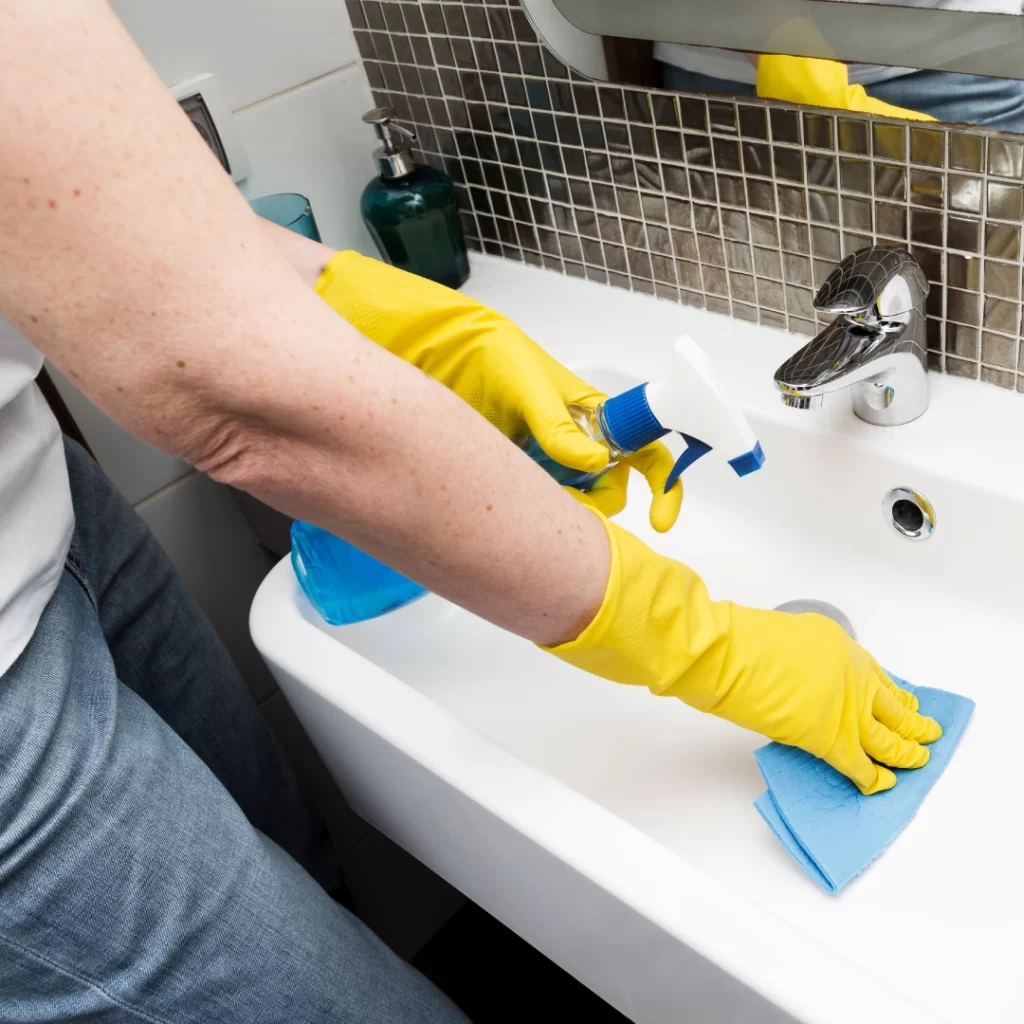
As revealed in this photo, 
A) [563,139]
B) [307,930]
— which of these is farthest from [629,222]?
[307,930]

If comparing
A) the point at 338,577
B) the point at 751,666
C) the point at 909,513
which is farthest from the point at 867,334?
the point at 338,577

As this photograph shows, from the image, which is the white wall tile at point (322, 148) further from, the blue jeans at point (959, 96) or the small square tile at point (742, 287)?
the blue jeans at point (959, 96)

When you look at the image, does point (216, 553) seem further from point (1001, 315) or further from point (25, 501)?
point (1001, 315)

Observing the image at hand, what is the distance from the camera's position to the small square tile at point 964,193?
25.8 inches

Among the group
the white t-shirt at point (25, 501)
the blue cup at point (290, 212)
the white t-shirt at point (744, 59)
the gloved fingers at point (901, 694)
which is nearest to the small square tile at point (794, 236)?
the white t-shirt at point (744, 59)

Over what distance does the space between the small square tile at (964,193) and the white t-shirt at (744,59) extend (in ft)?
0.24

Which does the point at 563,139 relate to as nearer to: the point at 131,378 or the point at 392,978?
the point at 131,378

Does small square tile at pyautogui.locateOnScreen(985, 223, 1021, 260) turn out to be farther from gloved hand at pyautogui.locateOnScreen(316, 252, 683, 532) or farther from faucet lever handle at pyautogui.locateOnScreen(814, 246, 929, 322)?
gloved hand at pyautogui.locateOnScreen(316, 252, 683, 532)

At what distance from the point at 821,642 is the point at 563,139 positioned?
50 centimetres

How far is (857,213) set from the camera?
28.6 inches

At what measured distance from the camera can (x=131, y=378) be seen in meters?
0.43

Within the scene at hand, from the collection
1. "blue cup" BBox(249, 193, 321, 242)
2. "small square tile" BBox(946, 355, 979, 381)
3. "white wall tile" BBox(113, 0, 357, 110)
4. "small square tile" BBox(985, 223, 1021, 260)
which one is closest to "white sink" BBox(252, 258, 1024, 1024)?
"small square tile" BBox(946, 355, 979, 381)

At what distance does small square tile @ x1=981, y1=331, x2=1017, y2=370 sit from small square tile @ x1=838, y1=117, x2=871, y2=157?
0.50 feet

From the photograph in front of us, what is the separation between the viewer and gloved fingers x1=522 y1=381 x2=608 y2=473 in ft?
2.05
